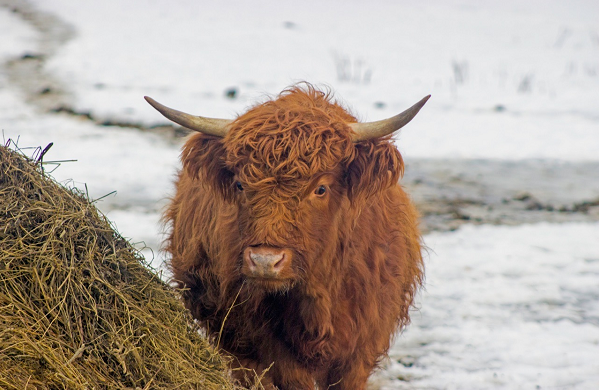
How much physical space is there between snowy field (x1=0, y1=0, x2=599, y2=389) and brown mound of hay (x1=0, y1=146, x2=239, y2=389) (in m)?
1.54

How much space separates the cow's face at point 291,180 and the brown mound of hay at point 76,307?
43 centimetres

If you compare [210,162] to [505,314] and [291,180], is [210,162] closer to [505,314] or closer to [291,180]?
[291,180]

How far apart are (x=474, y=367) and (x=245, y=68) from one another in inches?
455

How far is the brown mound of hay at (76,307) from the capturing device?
2.37 meters

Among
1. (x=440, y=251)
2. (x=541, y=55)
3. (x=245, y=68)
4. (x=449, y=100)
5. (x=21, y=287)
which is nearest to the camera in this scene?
(x=21, y=287)

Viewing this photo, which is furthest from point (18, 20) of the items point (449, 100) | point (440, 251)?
point (440, 251)

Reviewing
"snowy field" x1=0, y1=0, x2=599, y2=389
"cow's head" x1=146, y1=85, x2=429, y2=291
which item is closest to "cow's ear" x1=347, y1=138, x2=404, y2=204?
"cow's head" x1=146, y1=85, x2=429, y2=291

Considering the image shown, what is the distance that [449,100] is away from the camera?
13.6 meters

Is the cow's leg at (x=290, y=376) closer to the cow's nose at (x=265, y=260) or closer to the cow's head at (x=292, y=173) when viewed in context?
the cow's head at (x=292, y=173)

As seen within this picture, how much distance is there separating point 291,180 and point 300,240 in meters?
0.26

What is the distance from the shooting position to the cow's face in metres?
2.79

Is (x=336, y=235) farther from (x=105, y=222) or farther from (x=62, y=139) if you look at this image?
(x=62, y=139)

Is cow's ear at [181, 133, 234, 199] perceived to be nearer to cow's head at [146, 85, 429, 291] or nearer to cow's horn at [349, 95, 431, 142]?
cow's head at [146, 85, 429, 291]

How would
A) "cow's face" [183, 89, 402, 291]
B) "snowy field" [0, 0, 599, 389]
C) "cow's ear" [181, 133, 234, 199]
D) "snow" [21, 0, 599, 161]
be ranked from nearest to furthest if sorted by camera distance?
1. "cow's face" [183, 89, 402, 291]
2. "cow's ear" [181, 133, 234, 199]
3. "snowy field" [0, 0, 599, 389]
4. "snow" [21, 0, 599, 161]
